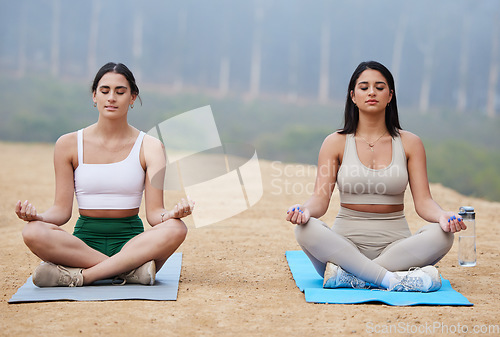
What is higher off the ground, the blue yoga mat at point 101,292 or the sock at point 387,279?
the sock at point 387,279

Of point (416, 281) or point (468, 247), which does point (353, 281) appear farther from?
point (468, 247)

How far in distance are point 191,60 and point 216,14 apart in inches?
102

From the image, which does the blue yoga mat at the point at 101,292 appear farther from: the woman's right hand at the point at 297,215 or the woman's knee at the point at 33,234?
the woman's right hand at the point at 297,215

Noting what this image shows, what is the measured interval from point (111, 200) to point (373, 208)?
163 centimetres

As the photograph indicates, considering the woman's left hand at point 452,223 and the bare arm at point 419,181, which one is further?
the bare arm at point 419,181

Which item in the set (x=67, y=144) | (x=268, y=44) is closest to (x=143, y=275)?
(x=67, y=144)

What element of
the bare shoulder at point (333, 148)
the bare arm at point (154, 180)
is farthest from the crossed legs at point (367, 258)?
the bare arm at point (154, 180)

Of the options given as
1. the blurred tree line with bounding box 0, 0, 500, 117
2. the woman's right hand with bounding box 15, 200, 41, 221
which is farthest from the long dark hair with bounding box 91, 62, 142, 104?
the blurred tree line with bounding box 0, 0, 500, 117

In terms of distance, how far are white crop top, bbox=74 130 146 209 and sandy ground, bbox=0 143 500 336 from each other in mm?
662

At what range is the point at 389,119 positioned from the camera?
3.95 meters

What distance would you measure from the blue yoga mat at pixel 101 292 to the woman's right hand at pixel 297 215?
794 millimetres

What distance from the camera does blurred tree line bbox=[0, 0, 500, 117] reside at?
2570cm

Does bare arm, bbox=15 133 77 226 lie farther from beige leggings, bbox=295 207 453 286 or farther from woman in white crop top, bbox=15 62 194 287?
beige leggings, bbox=295 207 453 286

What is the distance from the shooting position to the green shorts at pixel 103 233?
12.3 ft
